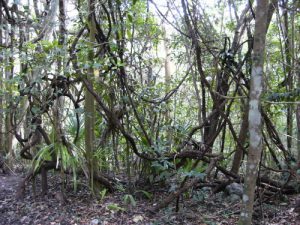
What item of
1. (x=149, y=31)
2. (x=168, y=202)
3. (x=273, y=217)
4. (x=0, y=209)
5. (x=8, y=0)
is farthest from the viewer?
A: (x=8, y=0)

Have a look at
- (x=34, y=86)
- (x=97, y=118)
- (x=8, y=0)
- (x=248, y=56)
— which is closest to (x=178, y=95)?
(x=97, y=118)

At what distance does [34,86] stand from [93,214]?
1.73 m

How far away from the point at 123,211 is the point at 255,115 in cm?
227

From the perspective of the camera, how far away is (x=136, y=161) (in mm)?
5109

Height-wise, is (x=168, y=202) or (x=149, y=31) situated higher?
(x=149, y=31)

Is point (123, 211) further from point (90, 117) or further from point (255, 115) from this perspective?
point (255, 115)

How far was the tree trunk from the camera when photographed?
2762mm

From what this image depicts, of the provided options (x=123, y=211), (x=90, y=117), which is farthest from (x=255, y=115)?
(x=90, y=117)

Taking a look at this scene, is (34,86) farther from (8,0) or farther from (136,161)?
(8,0)

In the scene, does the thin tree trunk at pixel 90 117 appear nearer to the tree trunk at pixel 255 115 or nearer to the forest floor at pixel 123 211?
the forest floor at pixel 123 211

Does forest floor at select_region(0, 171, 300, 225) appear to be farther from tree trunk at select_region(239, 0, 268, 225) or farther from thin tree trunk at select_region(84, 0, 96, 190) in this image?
tree trunk at select_region(239, 0, 268, 225)

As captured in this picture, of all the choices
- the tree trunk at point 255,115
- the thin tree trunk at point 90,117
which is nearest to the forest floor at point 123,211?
the thin tree trunk at point 90,117

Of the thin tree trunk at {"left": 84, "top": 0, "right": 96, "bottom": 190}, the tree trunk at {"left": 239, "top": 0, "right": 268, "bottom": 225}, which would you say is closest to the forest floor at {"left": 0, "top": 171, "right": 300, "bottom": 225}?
the thin tree trunk at {"left": 84, "top": 0, "right": 96, "bottom": 190}

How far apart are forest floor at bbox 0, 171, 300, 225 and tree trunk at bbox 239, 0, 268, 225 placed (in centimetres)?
117
